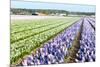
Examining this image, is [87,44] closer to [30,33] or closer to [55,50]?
[55,50]

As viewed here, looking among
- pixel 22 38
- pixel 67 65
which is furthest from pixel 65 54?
pixel 22 38

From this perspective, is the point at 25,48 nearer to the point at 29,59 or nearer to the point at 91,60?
the point at 29,59

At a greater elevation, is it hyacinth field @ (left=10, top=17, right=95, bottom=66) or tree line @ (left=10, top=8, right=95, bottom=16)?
tree line @ (left=10, top=8, right=95, bottom=16)

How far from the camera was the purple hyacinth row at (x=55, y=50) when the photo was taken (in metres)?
2.33

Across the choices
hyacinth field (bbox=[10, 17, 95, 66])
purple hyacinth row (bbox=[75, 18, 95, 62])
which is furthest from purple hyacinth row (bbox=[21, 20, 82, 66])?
purple hyacinth row (bbox=[75, 18, 95, 62])

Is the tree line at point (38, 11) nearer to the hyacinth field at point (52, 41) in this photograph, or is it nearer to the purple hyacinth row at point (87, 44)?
the hyacinth field at point (52, 41)

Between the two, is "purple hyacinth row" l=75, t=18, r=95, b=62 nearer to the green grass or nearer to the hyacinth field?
the hyacinth field

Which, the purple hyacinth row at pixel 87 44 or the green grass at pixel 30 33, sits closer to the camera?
the green grass at pixel 30 33

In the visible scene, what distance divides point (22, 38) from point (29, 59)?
248 mm

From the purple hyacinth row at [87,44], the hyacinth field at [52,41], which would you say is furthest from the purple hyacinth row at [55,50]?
the purple hyacinth row at [87,44]

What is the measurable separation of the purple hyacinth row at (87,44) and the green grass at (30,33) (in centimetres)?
28

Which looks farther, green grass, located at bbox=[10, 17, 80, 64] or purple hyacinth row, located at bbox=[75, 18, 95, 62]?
purple hyacinth row, located at bbox=[75, 18, 95, 62]

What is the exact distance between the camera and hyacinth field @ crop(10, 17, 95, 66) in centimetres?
227

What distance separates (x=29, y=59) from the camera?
2.30 meters
